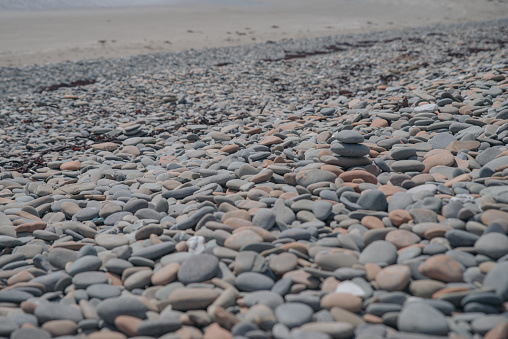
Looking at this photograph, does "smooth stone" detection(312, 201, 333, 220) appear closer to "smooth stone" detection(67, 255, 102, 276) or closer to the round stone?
the round stone

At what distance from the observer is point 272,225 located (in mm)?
3145

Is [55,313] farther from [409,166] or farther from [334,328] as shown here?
[409,166]

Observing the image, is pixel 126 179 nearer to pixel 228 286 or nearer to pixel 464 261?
pixel 228 286

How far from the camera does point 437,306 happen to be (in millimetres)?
2146

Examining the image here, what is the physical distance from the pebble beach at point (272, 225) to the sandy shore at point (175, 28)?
584 inches

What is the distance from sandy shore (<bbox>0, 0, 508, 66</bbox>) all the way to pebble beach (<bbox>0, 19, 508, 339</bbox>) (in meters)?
14.8

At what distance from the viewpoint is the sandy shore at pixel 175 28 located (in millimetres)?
20172

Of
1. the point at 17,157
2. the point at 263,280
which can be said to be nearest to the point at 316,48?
the point at 17,157

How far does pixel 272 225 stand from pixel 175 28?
27002 millimetres

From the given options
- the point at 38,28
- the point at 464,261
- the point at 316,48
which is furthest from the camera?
the point at 38,28

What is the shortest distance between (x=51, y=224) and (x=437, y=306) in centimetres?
340

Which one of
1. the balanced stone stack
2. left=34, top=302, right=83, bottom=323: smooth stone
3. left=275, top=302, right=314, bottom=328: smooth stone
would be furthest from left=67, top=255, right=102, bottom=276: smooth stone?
the balanced stone stack

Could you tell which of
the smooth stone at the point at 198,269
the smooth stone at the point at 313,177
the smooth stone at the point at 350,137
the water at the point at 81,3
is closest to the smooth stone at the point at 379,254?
the smooth stone at the point at 198,269

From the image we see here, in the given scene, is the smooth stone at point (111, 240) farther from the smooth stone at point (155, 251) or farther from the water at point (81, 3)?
the water at point (81, 3)
